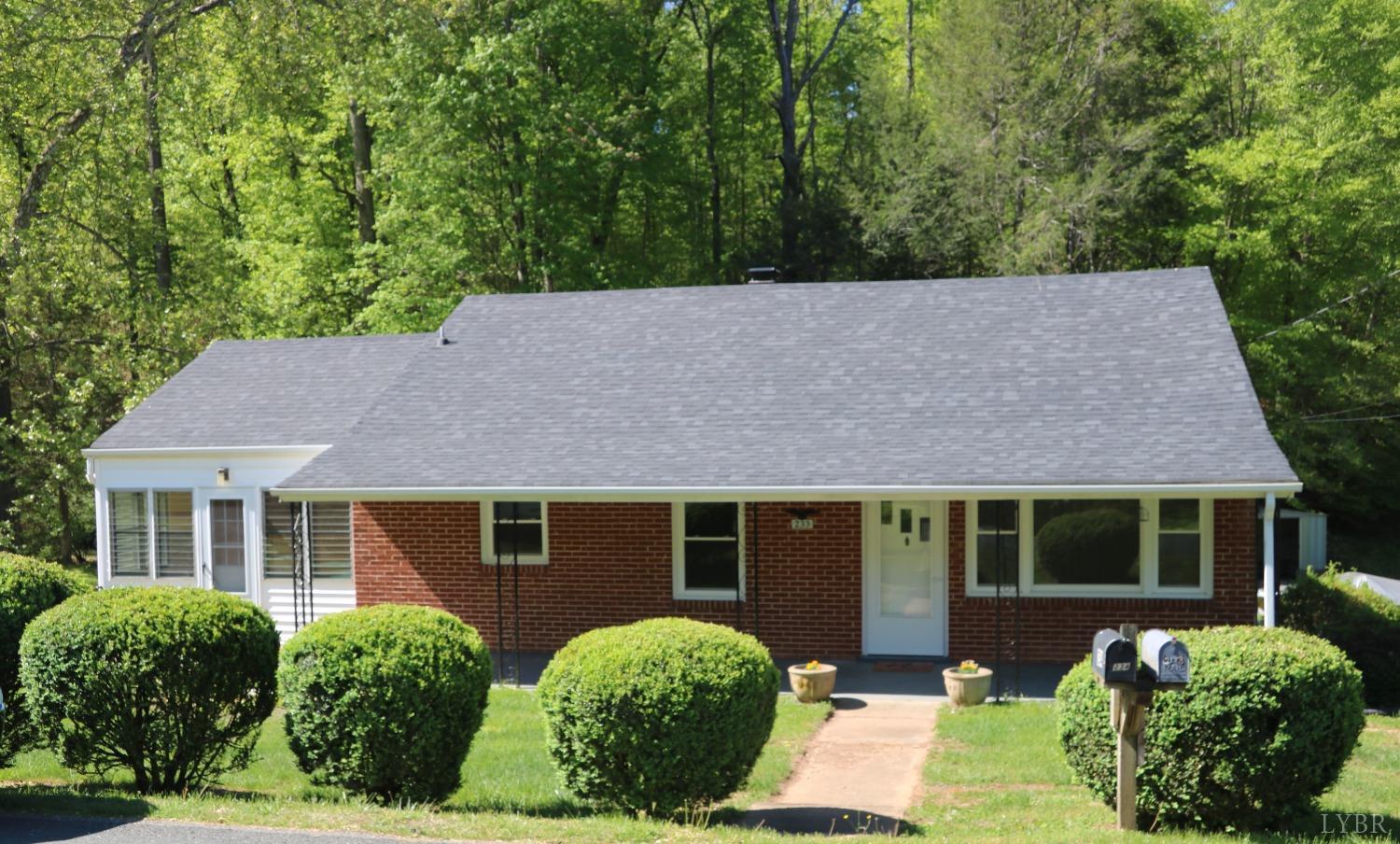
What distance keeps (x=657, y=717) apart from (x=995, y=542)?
8.45 meters

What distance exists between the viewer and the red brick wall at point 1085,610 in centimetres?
1522

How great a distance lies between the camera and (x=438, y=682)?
8906 mm

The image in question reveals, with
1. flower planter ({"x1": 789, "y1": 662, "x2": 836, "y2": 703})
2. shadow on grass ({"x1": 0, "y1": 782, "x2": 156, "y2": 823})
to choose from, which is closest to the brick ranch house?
flower planter ({"x1": 789, "y1": 662, "x2": 836, "y2": 703})

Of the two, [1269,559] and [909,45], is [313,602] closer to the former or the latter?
[1269,559]

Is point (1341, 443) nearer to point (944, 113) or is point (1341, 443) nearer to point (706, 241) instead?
point (944, 113)

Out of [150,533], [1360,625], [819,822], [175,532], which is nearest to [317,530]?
Result: [175,532]

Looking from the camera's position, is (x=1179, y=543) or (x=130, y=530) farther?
(x=130, y=530)

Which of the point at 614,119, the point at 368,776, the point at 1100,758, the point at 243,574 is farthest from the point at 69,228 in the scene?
the point at 1100,758

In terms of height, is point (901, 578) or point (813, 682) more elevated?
point (901, 578)

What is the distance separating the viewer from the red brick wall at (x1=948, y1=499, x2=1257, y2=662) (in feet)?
49.9

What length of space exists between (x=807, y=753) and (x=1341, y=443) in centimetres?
2080

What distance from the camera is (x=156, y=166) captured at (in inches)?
1271

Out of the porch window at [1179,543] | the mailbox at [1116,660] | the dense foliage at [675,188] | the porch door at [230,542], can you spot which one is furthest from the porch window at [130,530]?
the mailbox at [1116,660]

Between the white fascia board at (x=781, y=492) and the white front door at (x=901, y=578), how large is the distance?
175 cm
